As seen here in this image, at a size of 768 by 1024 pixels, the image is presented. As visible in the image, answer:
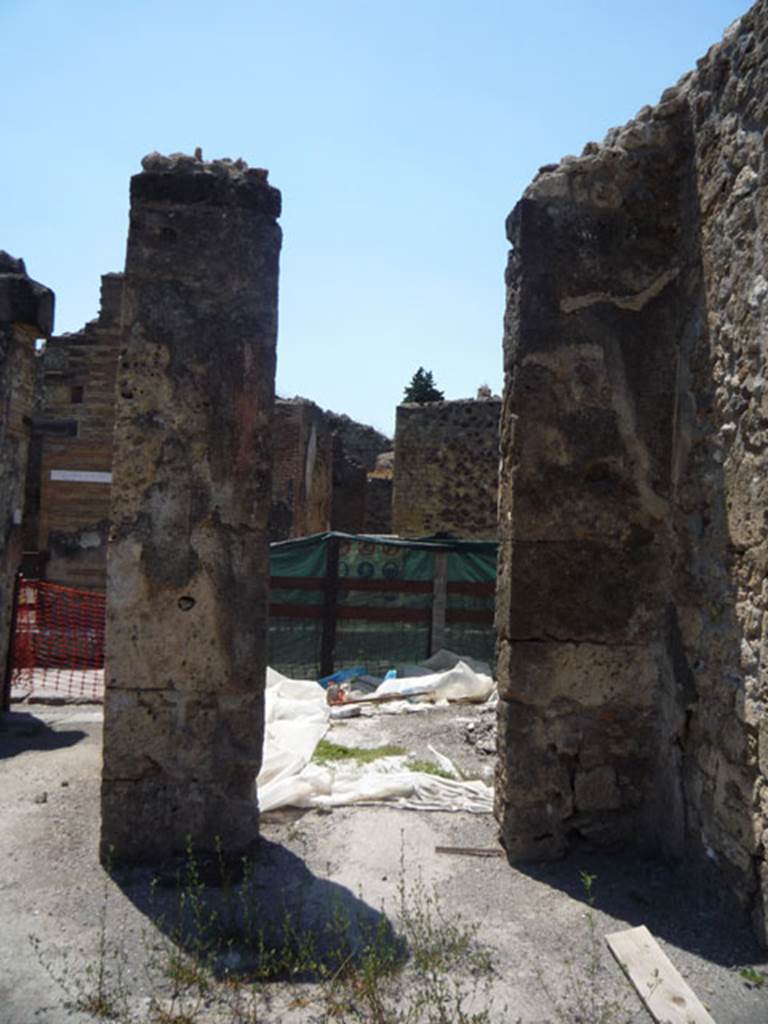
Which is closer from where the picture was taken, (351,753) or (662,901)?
(662,901)

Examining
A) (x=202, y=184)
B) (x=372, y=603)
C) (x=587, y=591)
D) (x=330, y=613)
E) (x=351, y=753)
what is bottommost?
(x=351, y=753)

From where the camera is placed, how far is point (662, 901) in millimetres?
3881

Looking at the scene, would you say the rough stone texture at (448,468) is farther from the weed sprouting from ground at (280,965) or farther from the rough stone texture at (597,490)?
the weed sprouting from ground at (280,965)

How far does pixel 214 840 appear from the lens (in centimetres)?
422

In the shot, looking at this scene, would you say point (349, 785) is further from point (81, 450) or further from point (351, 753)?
point (81, 450)

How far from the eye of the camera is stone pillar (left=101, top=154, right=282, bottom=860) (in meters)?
4.17

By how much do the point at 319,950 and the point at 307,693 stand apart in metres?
5.20

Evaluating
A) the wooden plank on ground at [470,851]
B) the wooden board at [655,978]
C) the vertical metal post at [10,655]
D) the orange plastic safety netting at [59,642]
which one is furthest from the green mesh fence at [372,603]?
the wooden board at [655,978]

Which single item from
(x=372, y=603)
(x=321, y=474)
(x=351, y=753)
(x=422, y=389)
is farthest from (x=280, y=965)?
(x=422, y=389)

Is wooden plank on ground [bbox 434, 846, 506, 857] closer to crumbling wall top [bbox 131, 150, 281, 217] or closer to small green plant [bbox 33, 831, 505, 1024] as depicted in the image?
small green plant [bbox 33, 831, 505, 1024]

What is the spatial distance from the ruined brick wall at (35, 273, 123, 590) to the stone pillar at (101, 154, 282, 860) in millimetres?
9367

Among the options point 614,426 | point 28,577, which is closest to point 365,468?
point 28,577

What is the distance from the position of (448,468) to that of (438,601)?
6297 mm

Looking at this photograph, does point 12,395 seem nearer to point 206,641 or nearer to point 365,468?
point 206,641
